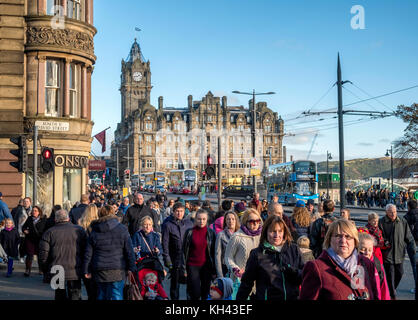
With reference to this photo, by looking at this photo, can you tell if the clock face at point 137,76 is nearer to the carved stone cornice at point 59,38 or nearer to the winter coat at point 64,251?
the carved stone cornice at point 59,38

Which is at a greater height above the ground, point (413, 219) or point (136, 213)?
point (136, 213)

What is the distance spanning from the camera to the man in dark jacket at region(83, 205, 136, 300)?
23.0ft

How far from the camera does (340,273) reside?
13.2 ft

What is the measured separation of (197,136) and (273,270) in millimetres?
124608

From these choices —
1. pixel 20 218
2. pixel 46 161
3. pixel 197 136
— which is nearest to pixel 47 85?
pixel 46 161

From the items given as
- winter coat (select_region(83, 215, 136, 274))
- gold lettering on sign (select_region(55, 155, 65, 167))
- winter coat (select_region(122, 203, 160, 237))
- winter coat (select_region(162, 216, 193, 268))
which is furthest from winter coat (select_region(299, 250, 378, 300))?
gold lettering on sign (select_region(55, 155, 65, 167))

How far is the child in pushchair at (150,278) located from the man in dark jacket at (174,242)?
58.2 inches

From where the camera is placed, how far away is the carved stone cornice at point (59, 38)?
21312 millimetres

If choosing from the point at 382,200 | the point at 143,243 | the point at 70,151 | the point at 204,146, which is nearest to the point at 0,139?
the point at 70,151

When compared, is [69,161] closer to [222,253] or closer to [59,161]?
[59,161]

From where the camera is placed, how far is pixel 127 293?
680cm

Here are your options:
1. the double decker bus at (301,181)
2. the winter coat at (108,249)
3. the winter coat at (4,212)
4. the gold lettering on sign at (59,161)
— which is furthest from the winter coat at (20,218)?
the double decker bus at (301,181)
